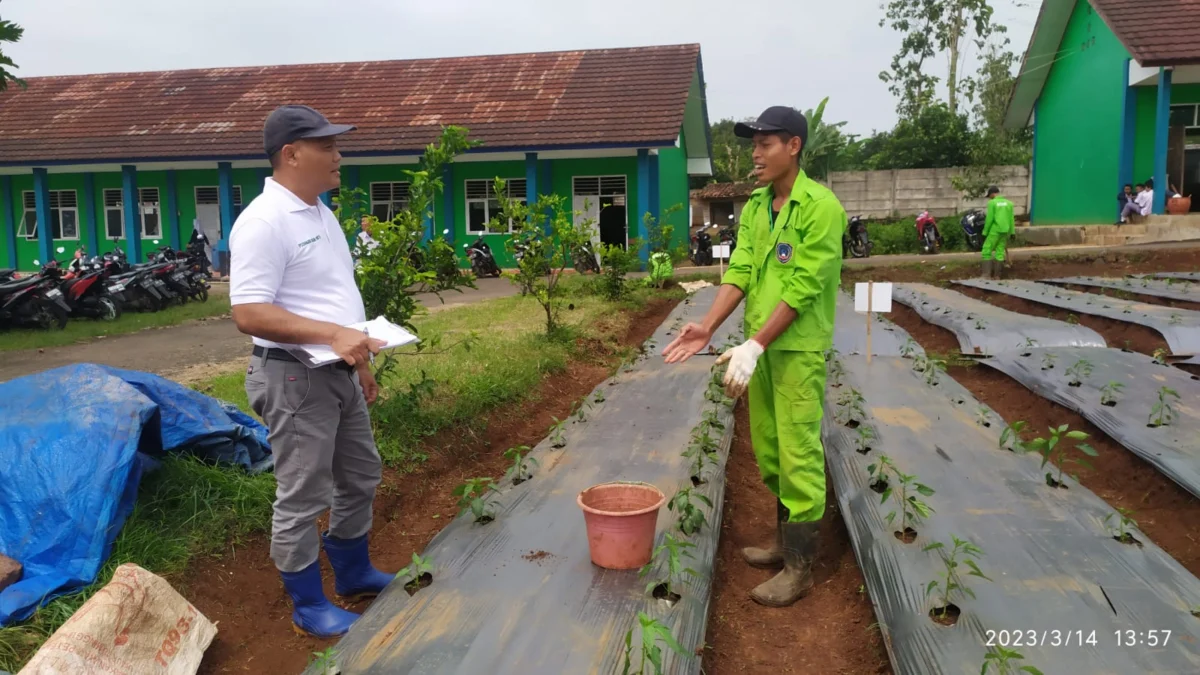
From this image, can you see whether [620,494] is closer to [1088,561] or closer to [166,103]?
[1088,561]

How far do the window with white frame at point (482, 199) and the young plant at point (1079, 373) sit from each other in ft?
48.3

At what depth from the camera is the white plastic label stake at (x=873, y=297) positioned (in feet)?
20.5

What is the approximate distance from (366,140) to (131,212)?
627 centimetres

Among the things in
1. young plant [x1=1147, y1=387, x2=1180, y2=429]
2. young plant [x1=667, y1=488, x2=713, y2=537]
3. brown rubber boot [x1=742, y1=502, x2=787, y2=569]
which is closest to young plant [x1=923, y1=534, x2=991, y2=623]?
brown rubber boot [x1=742, y1=502, x2=787, y2=569]

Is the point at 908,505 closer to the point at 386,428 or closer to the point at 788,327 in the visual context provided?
the point at 788,327

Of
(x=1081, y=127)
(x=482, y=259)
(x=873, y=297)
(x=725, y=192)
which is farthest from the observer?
(x=725, y=192)

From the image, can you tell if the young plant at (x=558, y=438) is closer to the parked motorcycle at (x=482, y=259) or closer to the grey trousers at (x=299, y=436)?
the grey trousers at (x=299, y=436)

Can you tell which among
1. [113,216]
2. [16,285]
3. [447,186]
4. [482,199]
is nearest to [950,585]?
[16,285]

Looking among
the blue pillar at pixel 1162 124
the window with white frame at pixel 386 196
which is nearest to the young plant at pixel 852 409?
the blue pillar at pixel 1162 124

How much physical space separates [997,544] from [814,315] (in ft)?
3.59

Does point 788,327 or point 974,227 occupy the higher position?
point 974,227

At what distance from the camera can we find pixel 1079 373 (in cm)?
543

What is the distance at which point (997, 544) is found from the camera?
2.98 m

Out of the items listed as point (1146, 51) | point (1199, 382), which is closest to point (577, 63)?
point (1146, 51)
